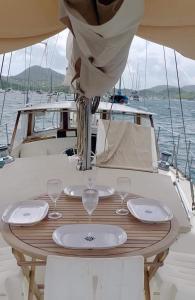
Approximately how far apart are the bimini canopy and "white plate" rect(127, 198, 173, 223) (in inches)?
25.6

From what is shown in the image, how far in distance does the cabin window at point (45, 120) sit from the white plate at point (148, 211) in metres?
3.00

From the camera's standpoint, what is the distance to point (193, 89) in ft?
13.4

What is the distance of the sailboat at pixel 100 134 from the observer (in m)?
1.41

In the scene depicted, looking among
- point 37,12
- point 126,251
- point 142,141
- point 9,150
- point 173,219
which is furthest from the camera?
point 9,150

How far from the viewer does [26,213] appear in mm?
1597

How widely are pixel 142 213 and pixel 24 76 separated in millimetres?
4538

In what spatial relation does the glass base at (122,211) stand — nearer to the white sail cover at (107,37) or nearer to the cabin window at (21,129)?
the white sail cover at (107,37)

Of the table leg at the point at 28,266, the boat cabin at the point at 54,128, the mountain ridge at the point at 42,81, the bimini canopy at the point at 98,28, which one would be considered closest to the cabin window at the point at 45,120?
the boat cabin at the point at 54,128

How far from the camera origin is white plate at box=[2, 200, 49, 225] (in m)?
1.49

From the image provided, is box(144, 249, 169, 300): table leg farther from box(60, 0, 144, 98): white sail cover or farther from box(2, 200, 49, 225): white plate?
box(60, 0, 144, 98): white sail cover

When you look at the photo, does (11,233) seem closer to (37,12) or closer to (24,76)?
(37,12)

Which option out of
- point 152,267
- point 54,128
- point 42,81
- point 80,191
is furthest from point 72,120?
point 152,267

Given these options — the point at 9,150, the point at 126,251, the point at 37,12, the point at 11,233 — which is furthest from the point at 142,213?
the point at 9,150

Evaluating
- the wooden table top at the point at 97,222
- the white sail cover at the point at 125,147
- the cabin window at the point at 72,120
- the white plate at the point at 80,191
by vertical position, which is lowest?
the wooden table top at the point at 97,222
